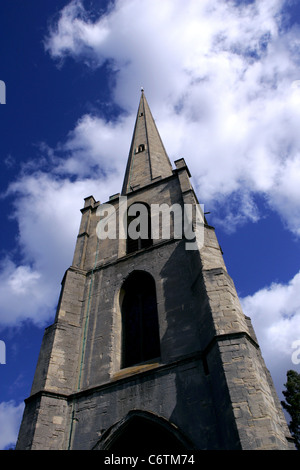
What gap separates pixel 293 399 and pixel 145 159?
12.7 m

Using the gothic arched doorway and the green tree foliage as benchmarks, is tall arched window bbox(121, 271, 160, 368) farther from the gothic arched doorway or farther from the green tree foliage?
the green tree foliage

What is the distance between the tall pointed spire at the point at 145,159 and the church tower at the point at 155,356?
3621mm

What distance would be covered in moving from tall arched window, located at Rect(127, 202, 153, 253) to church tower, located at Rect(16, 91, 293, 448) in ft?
0.17

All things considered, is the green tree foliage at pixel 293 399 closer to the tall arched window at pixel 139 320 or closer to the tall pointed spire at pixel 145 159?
the tall arched window at pixel 139 320

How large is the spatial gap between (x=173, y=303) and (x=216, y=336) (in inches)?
88.4

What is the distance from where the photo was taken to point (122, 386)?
7.63 meters

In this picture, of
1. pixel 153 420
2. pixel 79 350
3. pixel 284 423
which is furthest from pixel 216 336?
pixel 79 350

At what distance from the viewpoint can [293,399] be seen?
611 inches

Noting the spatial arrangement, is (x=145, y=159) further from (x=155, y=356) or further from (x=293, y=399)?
(x=293, y=399)

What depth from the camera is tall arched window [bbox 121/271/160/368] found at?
8.66m

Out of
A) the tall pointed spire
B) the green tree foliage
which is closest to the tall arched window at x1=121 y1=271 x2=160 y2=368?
the tall pointed spire

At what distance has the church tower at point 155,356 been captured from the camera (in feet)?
19.9

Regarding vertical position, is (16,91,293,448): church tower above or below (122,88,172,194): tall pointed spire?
below
